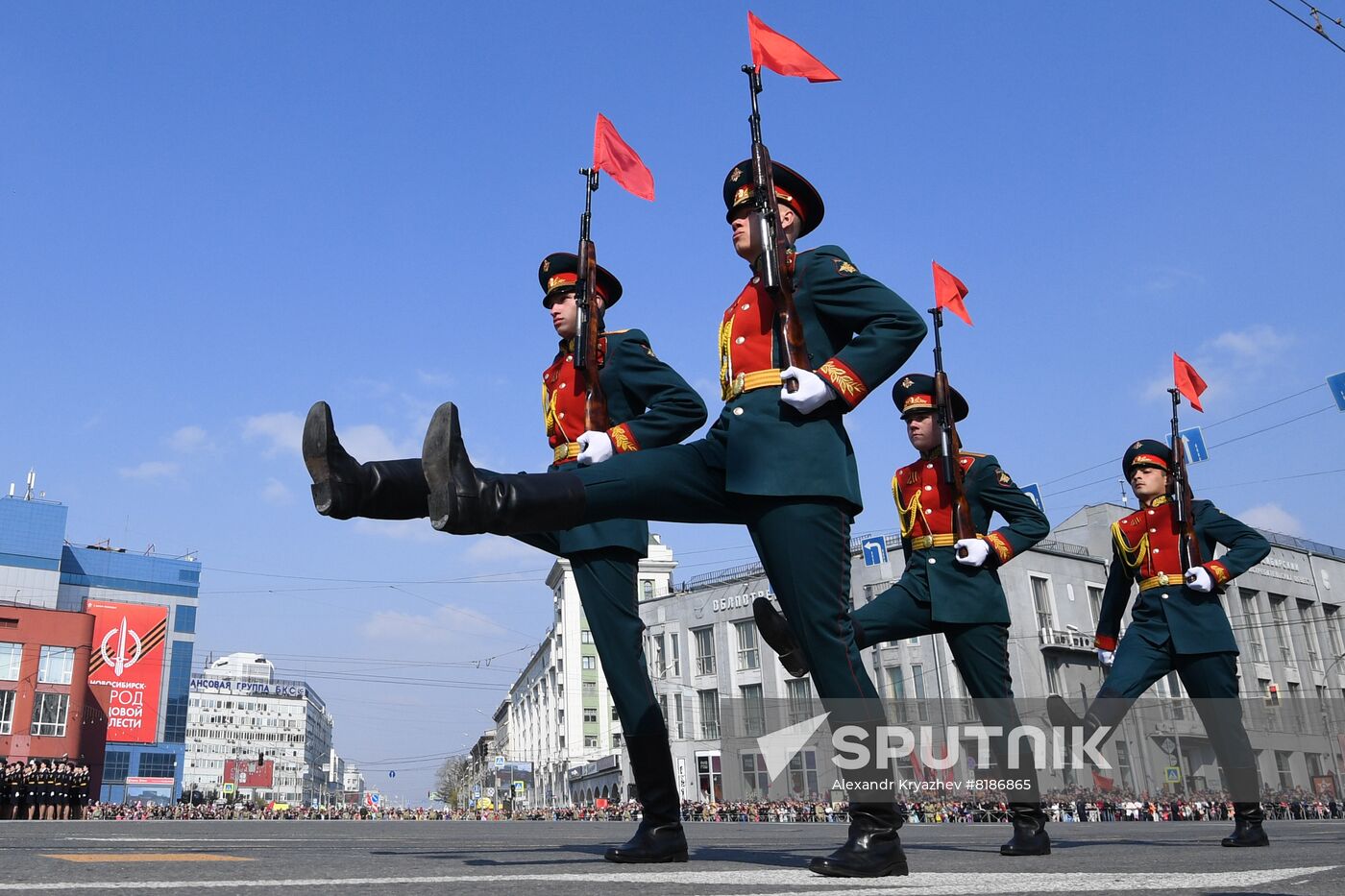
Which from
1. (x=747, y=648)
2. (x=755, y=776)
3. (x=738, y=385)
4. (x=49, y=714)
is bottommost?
(x=755, y=776)

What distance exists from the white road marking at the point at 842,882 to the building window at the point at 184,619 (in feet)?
351

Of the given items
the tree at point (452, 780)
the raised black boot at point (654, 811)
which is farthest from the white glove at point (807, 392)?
the tree at point (452, 780)

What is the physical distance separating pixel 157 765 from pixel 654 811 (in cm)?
10123

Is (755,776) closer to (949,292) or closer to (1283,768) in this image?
(1283,768)

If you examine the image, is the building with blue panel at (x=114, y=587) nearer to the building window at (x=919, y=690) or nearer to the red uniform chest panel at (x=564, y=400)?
the building window at (x=919, y=690)

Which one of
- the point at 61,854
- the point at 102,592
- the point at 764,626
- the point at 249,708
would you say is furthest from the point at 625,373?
the point at 249,708

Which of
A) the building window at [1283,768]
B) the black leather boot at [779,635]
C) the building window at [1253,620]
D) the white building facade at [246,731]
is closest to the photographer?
the black leather boot at [779,635]

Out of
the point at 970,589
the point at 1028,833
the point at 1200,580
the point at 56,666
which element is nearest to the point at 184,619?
the point at 56,666

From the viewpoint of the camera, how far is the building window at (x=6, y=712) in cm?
6272

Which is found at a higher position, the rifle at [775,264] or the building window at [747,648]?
the building window at [747,648]

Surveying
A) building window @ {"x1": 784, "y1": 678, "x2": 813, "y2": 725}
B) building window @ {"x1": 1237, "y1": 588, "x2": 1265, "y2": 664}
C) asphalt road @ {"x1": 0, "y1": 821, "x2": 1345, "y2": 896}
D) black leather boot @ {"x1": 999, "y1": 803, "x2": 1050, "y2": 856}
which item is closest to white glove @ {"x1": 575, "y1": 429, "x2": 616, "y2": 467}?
asphalt road @ {"x1": 0, "y1": 821, "x2": 1345, "y2": 896}

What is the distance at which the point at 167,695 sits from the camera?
329 ft

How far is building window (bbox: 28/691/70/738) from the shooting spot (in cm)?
6419

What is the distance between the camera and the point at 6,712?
6303 centimetres
